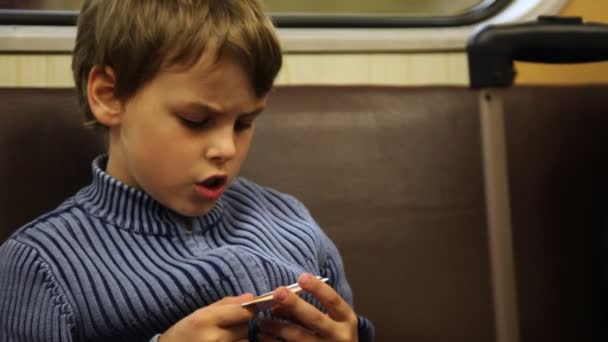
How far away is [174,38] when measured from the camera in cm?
109

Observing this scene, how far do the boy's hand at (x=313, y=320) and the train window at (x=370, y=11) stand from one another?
793 mm

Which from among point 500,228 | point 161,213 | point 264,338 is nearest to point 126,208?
point 161,213

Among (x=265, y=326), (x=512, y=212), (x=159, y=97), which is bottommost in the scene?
(x=512, y=212)

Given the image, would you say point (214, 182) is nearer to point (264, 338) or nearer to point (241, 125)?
point (241, 125)

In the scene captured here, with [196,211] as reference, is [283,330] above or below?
below

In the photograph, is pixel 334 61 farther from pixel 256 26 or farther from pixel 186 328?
pixel 186 328

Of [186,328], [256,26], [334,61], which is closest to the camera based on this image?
[186,328]

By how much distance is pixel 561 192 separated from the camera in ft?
5.48

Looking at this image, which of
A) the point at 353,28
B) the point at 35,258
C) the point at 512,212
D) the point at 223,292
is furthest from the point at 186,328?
the point at 353,28

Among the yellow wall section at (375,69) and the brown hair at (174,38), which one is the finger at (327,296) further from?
the yellow wall section at (375,69)

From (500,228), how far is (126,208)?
0.52 metres

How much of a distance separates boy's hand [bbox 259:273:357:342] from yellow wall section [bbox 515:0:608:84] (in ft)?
3.10

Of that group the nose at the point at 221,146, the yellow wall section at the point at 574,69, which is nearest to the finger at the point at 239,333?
the nose at the point at 221,146

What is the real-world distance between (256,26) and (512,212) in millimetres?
741
